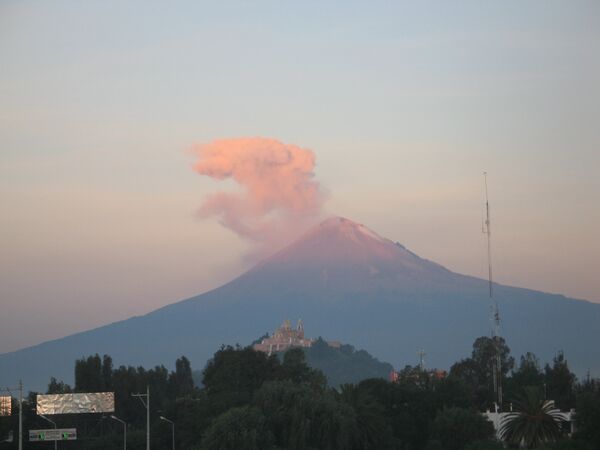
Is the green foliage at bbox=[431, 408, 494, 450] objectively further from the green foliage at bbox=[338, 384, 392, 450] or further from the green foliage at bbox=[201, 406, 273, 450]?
the green foliage at bbox=[201, 406, 273, 450]

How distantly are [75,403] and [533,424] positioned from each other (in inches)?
2027

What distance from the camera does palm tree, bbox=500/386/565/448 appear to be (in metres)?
92.8

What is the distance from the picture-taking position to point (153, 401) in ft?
493

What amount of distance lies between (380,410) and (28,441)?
40.0 meters

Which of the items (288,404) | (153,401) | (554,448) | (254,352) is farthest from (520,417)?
(153,401)

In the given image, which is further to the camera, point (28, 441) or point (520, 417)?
point (28, 441)

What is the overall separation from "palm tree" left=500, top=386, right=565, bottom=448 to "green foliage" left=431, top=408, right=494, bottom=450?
398 inches

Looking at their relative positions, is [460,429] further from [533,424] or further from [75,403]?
[75,403]

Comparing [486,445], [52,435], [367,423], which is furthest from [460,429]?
[52,435]

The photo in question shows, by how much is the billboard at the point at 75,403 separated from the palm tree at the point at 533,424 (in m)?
46.6

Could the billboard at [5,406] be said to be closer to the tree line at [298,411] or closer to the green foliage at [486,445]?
the tree line at [298,411]

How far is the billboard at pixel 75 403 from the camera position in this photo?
126 m

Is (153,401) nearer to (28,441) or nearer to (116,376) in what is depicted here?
(116,376)

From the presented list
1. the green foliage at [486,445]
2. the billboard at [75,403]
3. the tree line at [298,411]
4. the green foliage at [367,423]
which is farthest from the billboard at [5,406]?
the green foliage at [486,445]
